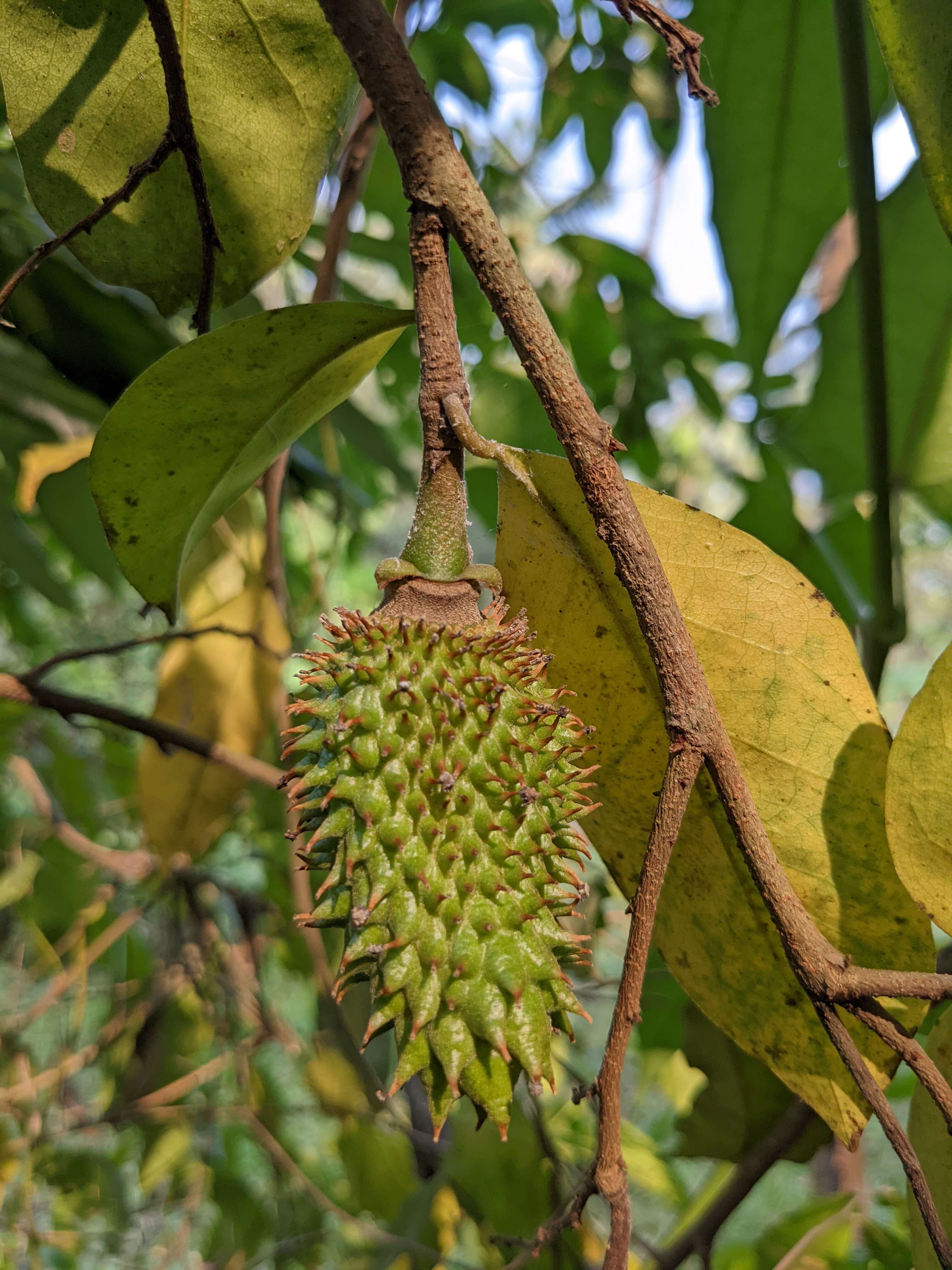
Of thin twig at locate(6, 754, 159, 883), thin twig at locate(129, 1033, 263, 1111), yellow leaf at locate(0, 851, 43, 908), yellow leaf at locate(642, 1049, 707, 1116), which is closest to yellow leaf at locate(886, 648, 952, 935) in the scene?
yellow leaf at locate(642, 1049, 707, 1116)

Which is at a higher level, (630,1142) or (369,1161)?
(630,1142)

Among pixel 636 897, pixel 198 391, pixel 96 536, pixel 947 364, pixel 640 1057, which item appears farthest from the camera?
pixel 640 1057

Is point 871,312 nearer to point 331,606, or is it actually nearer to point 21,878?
point 331,606

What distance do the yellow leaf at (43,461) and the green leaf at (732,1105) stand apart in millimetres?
1011

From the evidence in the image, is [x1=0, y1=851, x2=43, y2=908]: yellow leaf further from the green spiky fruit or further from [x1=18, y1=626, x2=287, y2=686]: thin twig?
the green spiky fruit

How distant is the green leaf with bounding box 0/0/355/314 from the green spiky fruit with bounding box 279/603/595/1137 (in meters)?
0.34

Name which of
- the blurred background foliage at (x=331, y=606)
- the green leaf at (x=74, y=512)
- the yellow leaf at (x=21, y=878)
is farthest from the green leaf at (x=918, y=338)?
the yellow leaf at (x=21, y=878)

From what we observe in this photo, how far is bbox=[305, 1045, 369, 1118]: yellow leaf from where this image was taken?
177 centimetres

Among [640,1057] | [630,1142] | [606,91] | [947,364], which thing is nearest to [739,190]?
[947,364]

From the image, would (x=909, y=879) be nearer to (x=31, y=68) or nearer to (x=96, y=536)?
(x=31, y=68)

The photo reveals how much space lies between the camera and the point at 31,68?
734 mm

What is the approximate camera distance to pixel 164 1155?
197 centimetres

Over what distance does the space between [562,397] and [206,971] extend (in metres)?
1.64

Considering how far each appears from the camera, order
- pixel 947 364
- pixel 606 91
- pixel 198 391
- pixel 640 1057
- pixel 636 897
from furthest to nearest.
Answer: pixel 606 91
pixel 640 1057
pixel 947 364
pixel 198 391
pixel 636 897
